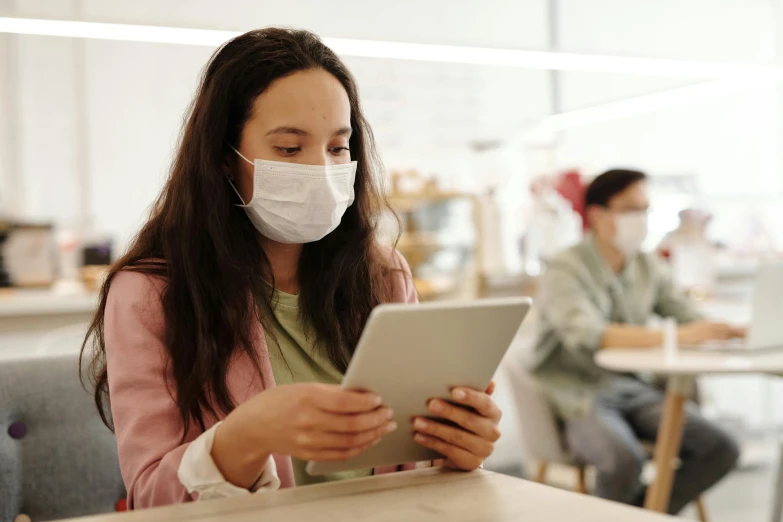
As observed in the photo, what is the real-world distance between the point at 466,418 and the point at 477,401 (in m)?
0.03

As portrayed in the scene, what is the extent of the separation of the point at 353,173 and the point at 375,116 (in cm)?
449

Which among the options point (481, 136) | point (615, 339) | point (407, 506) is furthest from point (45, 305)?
point (481, 136)

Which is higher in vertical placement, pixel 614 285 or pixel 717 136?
pixel 717 136

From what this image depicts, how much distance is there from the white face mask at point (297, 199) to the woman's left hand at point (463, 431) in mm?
482

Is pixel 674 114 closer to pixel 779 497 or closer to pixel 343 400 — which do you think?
pixel 779 497

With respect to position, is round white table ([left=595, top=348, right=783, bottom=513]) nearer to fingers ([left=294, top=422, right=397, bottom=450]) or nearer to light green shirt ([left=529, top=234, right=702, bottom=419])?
light green shirt ([left=529, top=234, right=702, bottom=419])

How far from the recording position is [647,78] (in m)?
6.15

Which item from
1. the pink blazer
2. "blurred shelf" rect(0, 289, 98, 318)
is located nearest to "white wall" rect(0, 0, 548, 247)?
"blurred shelf" rect(0, 289, 98, 318)

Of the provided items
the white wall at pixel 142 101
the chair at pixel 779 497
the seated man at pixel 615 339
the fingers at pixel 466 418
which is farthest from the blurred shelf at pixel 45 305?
the fingers at pixel 466 418

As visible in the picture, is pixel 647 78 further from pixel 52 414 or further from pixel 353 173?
pixel 52 414

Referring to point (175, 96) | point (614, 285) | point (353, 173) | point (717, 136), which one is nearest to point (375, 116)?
point (175, 96)

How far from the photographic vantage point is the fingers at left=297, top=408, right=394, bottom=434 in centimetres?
91

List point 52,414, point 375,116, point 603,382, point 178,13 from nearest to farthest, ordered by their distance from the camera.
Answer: point 52,414 → point 603,382 → point 178,13 → point 375,116

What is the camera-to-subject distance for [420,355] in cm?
92
